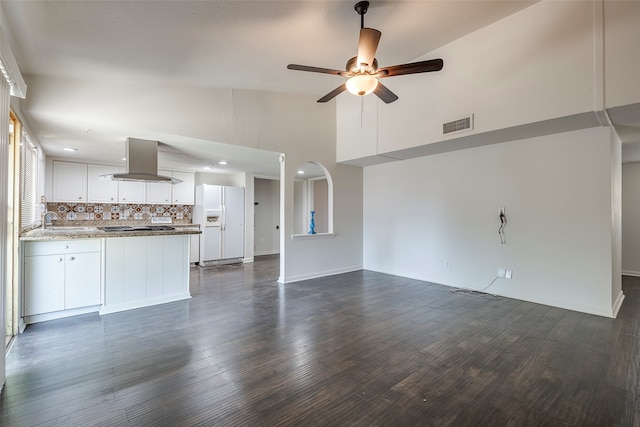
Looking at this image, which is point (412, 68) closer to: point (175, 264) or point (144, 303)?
point (175, 264)

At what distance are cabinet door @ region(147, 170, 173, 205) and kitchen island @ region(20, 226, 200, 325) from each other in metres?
2.80

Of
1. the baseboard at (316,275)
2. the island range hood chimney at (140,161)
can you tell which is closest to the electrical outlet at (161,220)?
the island range hood chimney at (140,161)

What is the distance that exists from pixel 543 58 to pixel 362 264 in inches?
175

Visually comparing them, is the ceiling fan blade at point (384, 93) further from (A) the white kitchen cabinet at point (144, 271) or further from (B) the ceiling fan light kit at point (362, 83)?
(A) the white kitchen cabinet at point (144, 271)

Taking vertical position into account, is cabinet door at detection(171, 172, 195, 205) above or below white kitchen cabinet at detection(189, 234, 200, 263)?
above

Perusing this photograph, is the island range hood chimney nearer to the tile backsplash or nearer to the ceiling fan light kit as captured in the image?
the tile backsplash

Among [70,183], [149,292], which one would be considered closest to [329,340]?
[149,292]

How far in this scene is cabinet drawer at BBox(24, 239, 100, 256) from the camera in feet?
10.2

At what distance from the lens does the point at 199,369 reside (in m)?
2.25

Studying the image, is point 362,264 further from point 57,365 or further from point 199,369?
point 57,365

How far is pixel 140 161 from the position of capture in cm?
411

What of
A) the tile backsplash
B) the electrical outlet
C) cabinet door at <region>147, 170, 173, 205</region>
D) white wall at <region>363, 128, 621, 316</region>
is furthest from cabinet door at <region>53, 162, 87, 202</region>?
white wall at <region>363, 128, 621, 316</region>

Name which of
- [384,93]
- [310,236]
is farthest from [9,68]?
[310,236]

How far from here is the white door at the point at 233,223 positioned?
6832 mm
